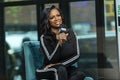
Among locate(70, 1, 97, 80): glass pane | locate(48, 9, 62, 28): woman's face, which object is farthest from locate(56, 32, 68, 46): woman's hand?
locate(70, 1, 97, 80): glass pane

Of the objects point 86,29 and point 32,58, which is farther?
point 86,29

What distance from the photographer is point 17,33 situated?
7434 mm

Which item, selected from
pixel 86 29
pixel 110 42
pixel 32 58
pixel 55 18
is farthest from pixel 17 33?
pixel 55 18

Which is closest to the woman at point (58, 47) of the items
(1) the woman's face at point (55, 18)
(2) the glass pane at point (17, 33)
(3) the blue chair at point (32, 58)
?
(1) the woman's face at point (55, 18)

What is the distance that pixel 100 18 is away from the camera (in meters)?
6.39

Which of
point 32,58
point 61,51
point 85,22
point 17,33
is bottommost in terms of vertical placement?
point 32,58

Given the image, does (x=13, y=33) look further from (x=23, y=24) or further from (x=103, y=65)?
(x=103, y=65)

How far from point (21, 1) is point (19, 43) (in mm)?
863

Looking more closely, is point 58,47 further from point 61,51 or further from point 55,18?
point 55,18

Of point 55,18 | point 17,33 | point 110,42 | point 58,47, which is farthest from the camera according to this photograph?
point 17,33

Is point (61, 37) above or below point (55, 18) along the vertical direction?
below

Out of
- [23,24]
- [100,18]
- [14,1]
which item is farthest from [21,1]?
[100,18]

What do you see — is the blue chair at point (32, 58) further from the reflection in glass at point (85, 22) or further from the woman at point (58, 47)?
the reflection in glass at point (85, 22)

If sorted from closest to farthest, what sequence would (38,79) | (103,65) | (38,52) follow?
(38,79)
(38,52)
(103,65)
